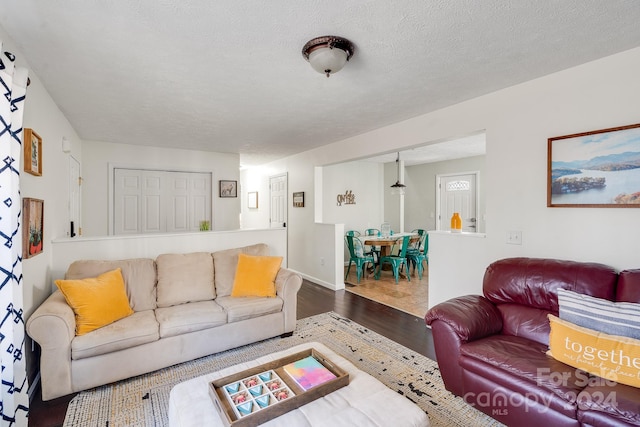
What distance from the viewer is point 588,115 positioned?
2186 millimetres

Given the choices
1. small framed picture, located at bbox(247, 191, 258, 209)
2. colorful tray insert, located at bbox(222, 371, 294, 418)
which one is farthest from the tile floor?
small framed picture, located at bbox(247, 191, 258, 209)

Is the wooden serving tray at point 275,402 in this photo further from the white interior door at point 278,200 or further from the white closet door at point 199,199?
the white interior door at point 278,200

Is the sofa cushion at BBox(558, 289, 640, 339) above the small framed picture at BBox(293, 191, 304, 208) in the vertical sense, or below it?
below

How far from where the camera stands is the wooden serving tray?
132 cm

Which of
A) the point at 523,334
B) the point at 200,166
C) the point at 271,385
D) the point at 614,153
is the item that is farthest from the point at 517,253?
the point at 200,166

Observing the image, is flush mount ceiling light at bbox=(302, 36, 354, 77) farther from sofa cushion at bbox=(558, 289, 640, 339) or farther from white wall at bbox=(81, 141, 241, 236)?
white wall at bbox=(81, 141, 241, 236)

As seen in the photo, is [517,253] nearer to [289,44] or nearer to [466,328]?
[466,328]

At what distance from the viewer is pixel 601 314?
172 centimetres

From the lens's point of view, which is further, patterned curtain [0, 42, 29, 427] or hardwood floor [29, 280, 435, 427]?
hardwood floor [29, 280, 435, 427]

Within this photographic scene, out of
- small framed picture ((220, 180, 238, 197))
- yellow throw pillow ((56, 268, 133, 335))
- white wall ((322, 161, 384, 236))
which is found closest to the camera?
yellow throw pillow ((56, 268, 133, 335))

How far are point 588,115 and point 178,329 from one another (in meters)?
3.57

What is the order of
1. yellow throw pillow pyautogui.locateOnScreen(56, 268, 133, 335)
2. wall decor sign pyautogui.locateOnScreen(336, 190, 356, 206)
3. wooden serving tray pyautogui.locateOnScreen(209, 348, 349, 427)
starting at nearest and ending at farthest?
wooden serving tray pyautogui.locateOnScreen(209, 348, 349, 427) → yellow throw pillow pyautogui.locateOnScreen(56, 268, 133, 335) → wall decor sign pyautogui.locateOnScreen(336, 190, 356, 206)

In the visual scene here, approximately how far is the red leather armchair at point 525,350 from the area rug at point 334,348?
6.8 inches

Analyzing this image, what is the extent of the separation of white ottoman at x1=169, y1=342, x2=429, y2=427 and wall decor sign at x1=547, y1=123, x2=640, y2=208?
6.53 ft
